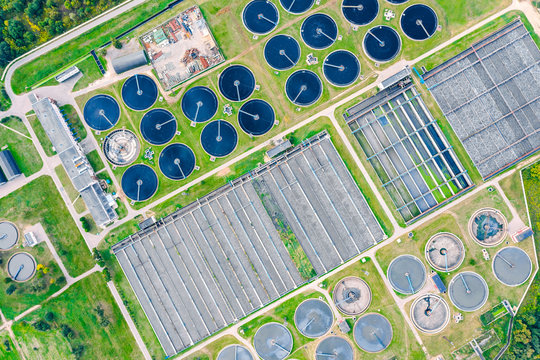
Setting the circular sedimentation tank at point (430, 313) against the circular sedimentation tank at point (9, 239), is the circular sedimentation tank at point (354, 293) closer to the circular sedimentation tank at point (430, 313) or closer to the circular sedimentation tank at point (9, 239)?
the circular sedimentation tank at point (430, 313)

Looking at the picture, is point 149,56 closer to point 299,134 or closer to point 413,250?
point 299,134

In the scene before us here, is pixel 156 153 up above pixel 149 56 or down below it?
below

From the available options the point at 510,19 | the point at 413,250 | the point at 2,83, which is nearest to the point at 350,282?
the point at 413,250

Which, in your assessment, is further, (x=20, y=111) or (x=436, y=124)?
(x=20, y=111)

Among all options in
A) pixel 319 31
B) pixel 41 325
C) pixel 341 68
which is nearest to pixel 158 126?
pixel 319 31

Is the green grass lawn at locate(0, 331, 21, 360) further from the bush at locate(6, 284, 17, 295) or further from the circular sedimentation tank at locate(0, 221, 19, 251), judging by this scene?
the circular sedimentation tank at locate(0, 221, 19, 251)
